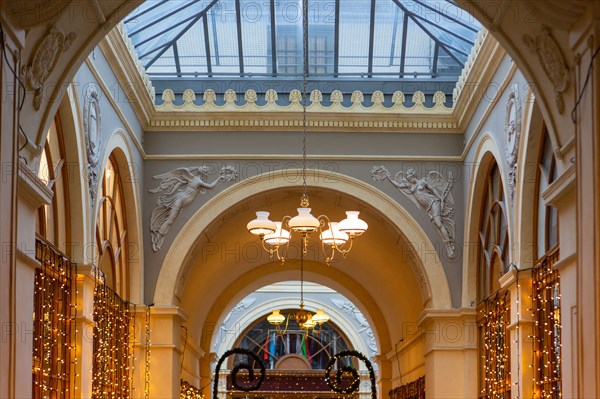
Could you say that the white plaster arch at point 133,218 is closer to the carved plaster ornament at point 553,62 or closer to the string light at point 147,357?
the string light at point 147,357

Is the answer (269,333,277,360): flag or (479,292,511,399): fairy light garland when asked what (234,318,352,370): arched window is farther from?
(479,292,511,399): fairy light garland

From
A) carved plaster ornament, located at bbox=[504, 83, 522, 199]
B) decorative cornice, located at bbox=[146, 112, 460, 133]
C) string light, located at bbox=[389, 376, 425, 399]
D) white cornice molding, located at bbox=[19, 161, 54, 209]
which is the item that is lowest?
string light, located at bbox=[389, 376, 425, 399]

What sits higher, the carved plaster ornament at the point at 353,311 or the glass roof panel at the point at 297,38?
the glass roof panel at the point at 297,38

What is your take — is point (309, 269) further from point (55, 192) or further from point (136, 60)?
point (55, 192)

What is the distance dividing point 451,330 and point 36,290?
6.78 metres

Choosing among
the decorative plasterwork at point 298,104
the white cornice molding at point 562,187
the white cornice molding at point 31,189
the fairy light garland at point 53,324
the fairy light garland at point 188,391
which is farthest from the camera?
the fairy light garland at point 188,391

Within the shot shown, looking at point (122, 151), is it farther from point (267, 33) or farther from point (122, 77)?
point (267, 33)

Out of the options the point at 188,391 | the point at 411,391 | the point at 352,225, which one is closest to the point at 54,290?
the point at 352,225

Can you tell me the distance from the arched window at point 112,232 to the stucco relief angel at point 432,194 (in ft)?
11.8

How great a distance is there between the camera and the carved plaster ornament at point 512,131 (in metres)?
11.7

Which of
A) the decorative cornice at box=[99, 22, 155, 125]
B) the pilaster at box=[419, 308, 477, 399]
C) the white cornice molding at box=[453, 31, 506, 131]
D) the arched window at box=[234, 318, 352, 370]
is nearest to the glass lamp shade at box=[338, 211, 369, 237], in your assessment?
the white cornice molding at box=[453, 31, 506, 131]

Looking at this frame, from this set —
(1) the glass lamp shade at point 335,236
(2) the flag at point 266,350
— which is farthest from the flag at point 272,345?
(1) the glass lamp shade at point 335,236

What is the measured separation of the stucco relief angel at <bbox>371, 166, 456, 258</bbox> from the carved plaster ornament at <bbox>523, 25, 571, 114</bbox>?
289 inches

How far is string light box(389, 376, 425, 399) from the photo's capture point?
1700 cm
